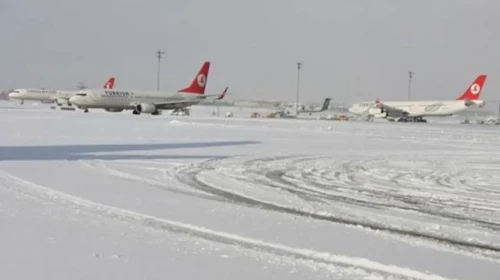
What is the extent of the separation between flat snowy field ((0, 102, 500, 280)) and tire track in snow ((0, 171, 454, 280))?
0.02 meters

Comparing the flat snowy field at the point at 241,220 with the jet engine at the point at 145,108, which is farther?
the jet engine at the point at 145,108

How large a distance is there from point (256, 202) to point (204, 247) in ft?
10.9

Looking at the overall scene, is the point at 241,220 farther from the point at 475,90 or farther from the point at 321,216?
the point at 475,90

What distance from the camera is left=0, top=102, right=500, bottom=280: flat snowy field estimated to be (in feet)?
17.5

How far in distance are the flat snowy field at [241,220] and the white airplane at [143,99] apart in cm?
4713

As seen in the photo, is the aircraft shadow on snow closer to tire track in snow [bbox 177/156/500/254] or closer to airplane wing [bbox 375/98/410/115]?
Result: tire track in snow [bbox 177/156/500/254]

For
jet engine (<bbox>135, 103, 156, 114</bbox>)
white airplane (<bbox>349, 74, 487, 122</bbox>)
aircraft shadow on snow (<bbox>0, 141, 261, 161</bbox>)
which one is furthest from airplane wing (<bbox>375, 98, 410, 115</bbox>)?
aircraft shadow on snow (<bbox>0, 141, 261, 161</bbox>)

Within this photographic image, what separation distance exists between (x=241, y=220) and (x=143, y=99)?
58721 millimetres

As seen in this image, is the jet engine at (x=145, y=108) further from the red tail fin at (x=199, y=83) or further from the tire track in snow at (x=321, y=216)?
the tire track in snow at (x=321, y=216)

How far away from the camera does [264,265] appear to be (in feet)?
17.6

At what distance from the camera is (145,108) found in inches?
2515

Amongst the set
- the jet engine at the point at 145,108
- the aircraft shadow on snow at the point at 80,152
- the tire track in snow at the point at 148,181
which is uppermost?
the tire track in snow at the point at 148,181

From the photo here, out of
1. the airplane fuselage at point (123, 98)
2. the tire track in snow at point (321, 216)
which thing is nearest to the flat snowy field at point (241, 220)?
the tire track in snow at point (321, 216)

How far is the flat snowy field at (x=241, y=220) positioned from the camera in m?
5.33
